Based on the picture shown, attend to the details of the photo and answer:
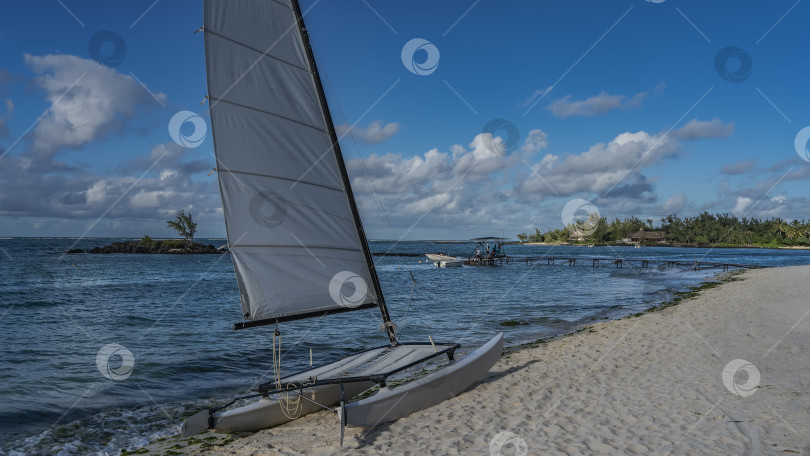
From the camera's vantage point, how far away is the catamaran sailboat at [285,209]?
7.13 metres

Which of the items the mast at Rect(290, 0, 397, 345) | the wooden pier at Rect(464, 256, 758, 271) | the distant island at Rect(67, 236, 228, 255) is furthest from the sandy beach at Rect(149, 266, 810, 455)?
the distant island at Rect(67, 236, 228, 255)

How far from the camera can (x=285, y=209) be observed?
7605 mm

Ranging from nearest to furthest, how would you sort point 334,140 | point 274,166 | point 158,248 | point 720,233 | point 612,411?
1. point 612,411
2. point 274,166
3. point 334,140
4. point 158,248
5. point 720,233

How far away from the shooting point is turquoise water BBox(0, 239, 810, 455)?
8.98m

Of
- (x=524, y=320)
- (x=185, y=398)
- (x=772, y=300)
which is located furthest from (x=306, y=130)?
(x=772, y=300)

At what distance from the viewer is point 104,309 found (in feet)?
82.5

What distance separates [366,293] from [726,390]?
6447mm

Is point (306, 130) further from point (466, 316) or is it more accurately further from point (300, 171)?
point (466, 316)

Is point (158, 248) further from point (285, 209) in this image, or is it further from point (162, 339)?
point (285, 209)

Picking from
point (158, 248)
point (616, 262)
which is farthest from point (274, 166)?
point (158, 248)

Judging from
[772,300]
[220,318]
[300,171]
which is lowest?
[772,300]

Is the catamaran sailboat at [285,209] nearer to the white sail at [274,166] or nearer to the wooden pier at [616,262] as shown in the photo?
the white sail at [274,166]

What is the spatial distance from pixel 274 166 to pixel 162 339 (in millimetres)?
13161

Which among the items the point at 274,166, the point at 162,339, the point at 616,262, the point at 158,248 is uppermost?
the point at 158,248
